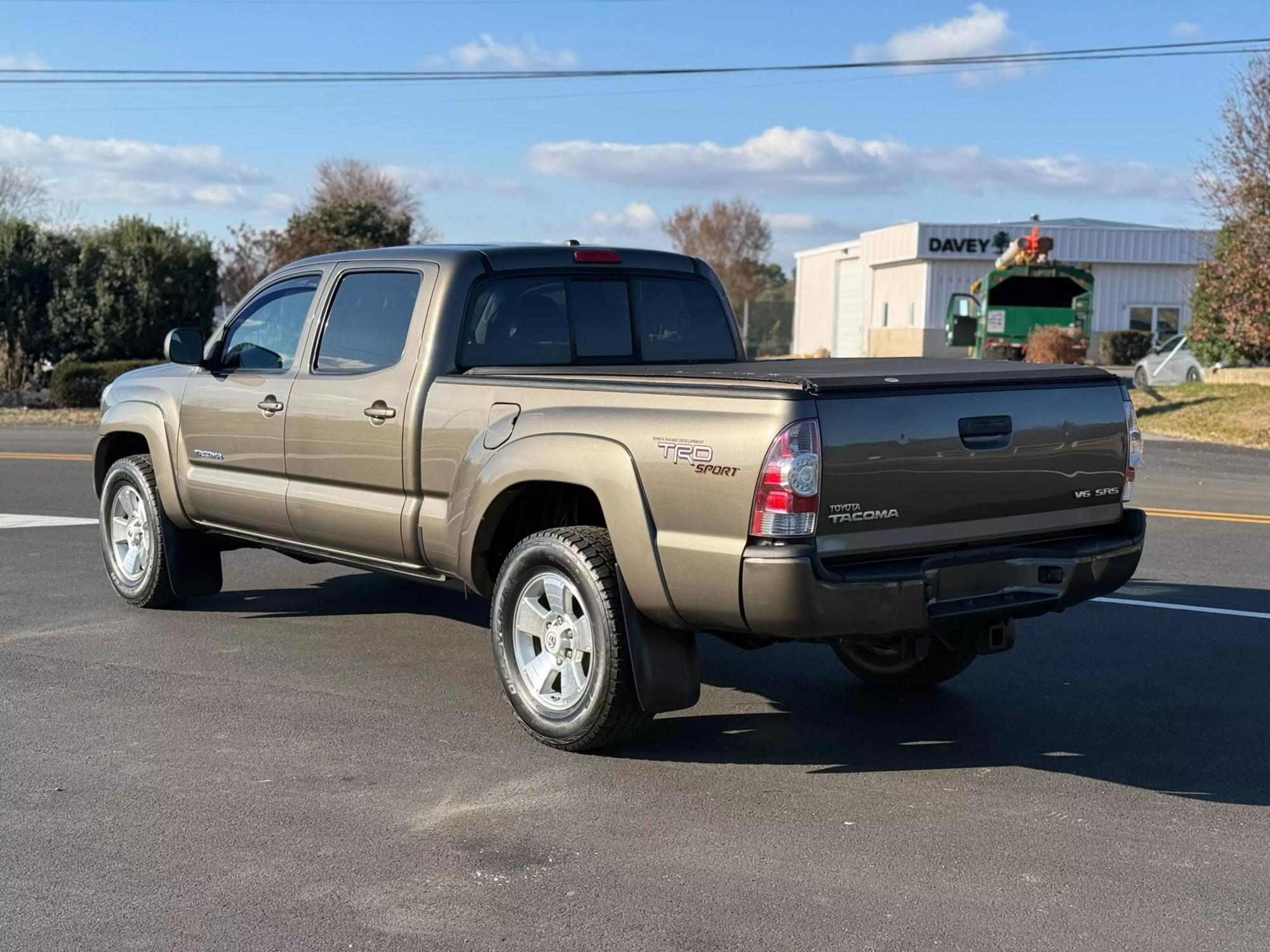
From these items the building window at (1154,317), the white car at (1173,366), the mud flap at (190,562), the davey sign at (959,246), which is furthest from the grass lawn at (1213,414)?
the building window at (1154,317)

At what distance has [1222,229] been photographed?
24656mm

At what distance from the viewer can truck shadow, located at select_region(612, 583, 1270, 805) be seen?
17.8 ft

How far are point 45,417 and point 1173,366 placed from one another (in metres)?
23.1

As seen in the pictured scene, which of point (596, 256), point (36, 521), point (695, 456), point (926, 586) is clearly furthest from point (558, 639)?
point (36, 521)

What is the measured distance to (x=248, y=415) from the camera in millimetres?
7082

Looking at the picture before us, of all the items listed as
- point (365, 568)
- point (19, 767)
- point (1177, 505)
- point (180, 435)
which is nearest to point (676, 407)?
point (365, 568)

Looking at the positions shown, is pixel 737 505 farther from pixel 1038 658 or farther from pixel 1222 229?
pixel 1222 229

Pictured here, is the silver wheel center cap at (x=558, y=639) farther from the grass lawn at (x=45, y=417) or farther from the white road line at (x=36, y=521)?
the grass lawn at (x=45, y=417)

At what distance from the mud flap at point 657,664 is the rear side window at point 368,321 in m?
1.81

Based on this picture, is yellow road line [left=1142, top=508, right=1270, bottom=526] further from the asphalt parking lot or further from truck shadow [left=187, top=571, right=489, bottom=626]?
truck shadow [left=187, top=571, right=489, bottom=626]

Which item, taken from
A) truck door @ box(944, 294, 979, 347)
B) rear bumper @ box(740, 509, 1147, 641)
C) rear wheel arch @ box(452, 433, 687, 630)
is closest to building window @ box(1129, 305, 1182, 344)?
truck door @ box(944, 294, 979, 347)

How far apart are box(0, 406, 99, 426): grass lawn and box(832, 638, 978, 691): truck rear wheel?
18053 millimetres

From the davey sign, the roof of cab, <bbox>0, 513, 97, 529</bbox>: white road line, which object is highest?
the davey sign

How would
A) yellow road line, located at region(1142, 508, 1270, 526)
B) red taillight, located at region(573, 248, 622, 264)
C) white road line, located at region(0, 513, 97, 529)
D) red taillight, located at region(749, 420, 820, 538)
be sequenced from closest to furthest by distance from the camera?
red taillight, located at region(749, 420, 820, 538), red taillight, located at region(573, 248, 622, 264), white road line, located at region(0, 513, 97, 529), yellow road line, located at region(1142, 508, 1270, 526)
